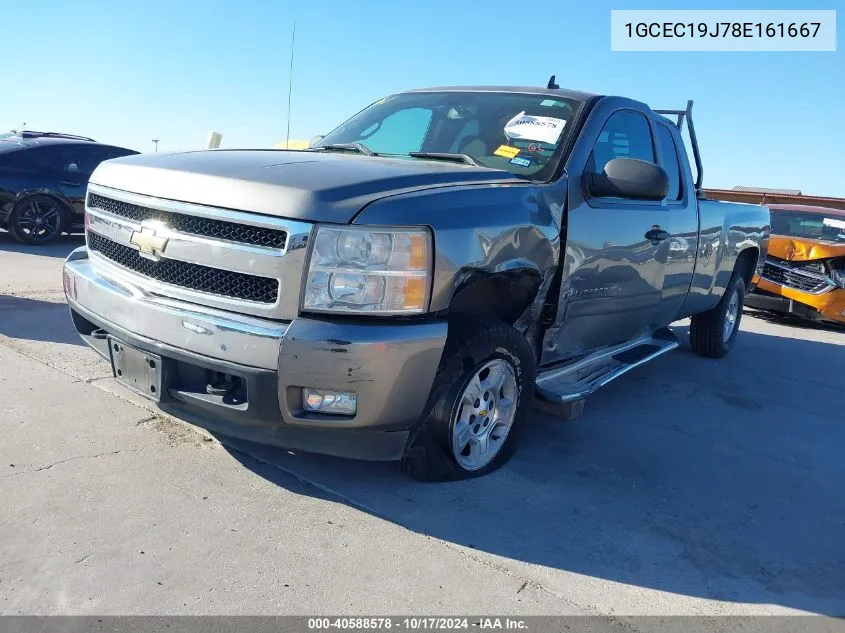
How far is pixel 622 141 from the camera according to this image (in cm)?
469

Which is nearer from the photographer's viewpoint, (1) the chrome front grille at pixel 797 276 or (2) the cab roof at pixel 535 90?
(2) the cab roof at pixel 535 90

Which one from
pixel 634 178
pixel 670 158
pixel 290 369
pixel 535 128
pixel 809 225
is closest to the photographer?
pixel 290 369

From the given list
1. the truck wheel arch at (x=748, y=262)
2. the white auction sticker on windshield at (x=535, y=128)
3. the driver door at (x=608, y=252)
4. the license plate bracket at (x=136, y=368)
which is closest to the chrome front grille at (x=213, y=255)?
the license plate bracket at (x=136, y=368)

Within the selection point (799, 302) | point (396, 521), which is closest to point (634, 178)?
point (396, 521)

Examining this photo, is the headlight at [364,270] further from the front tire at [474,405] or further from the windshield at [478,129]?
the windshield at [478,129]

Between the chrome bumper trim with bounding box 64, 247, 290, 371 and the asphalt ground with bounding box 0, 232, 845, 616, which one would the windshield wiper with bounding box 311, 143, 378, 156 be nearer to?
the chrome bumper trim with bounding box 64, 247, 290, 371

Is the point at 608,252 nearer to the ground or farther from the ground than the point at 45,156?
nearer to the ground

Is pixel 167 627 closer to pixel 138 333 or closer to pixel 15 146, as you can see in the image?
pixel 138 333

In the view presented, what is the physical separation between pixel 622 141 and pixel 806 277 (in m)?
5.25

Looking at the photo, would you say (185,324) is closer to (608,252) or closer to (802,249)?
(608,252)

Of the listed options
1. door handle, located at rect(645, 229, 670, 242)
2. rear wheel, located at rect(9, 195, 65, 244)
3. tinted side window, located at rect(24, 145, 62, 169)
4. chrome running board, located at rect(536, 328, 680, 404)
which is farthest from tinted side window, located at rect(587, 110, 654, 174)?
tinted side window, located at rect(24, 145, 62, 169)

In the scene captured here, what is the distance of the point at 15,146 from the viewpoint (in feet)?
33.4

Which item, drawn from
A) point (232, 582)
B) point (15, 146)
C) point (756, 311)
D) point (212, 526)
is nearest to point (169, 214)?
point (212, 526)

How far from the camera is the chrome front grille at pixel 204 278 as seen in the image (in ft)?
9.65
